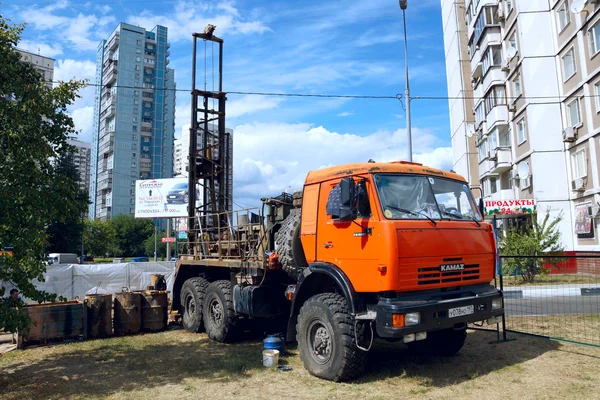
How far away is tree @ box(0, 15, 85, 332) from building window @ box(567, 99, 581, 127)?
22600 millimetres

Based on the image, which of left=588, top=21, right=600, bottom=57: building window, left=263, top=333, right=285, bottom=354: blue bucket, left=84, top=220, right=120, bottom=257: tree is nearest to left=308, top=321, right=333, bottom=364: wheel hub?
left=263, top=333, right=285, bottom=354: blue bucket

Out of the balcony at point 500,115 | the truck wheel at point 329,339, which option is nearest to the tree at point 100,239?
the balcony at point 500,115

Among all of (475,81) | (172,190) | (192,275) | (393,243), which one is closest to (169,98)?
(172,190)

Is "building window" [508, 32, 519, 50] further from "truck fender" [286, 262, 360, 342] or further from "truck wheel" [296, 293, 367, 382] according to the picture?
"truck wheel" [296, 293, 367, 382]

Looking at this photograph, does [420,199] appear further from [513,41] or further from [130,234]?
[130,234]

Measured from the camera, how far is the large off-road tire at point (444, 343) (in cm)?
703

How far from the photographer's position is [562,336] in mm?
8062

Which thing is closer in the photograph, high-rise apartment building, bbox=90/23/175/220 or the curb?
the curb

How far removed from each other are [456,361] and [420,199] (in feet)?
8.86

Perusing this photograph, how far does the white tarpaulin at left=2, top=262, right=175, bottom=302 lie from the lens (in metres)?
16.1

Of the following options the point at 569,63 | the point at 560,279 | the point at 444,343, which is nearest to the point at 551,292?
the point at 560,279

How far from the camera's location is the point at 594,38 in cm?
1966

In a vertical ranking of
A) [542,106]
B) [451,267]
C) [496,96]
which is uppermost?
[496,96]

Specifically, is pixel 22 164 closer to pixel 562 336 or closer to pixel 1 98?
pixel 1 98
